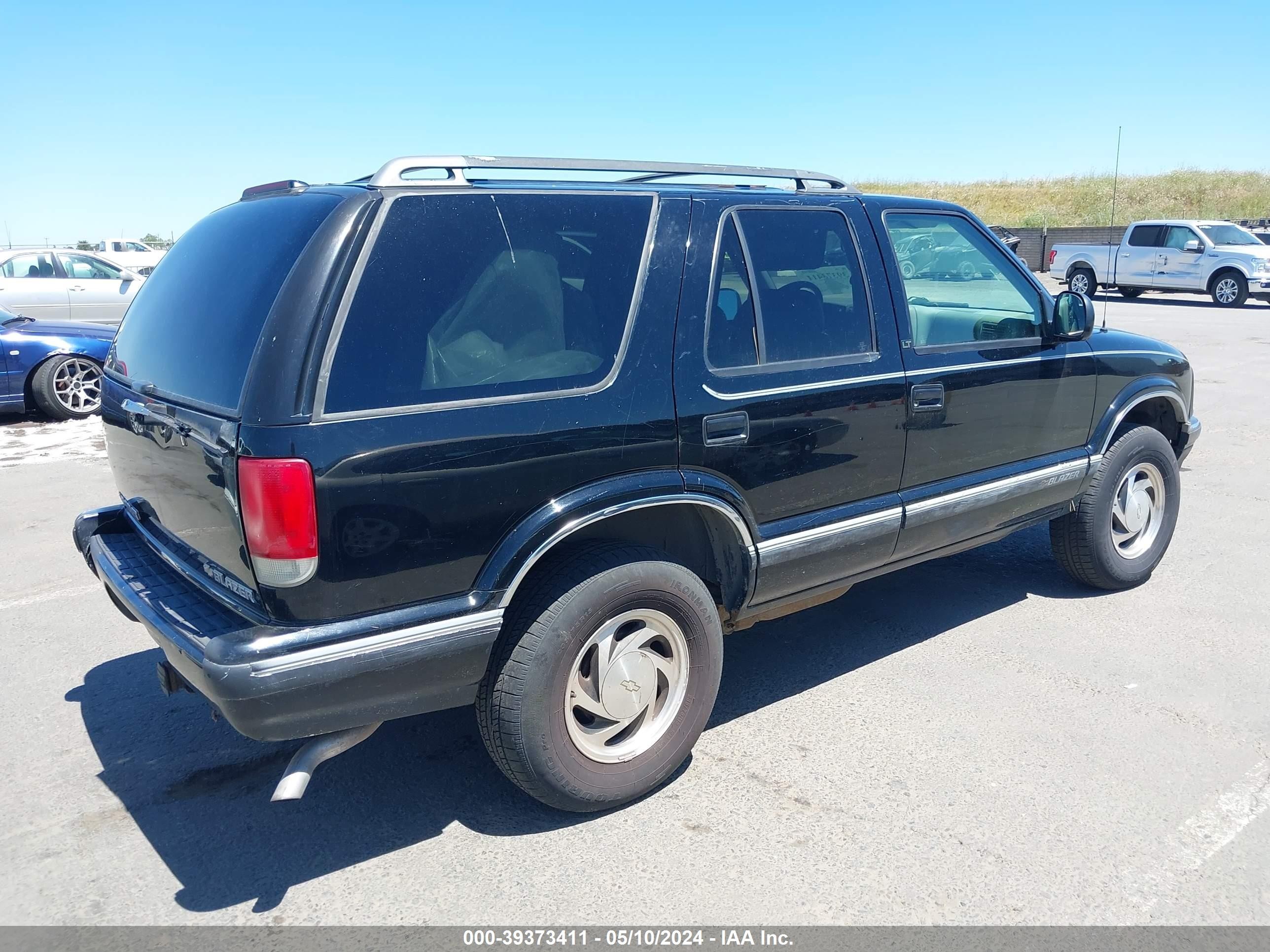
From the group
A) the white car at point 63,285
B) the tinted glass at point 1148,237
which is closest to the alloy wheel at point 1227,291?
the tinted glass at point 1148,237

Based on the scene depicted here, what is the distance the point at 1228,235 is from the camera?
22.0 m

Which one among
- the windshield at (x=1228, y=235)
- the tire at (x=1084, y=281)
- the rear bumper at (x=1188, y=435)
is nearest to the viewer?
the rear bumper at (x=1188, y=435)

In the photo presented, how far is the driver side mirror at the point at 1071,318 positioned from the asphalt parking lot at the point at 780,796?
1344 mm

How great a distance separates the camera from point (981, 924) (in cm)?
267

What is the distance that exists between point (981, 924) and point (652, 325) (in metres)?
1.96

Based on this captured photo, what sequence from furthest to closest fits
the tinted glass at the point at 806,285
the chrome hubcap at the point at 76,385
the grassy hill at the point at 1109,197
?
the grassy hill at the point at 1109,197, the chrome hubcap at the point at 76,385, the tinted glass at the point at 806,285

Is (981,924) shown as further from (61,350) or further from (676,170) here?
(61,350)

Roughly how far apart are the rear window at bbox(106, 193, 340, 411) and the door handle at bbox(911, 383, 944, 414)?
7.38 feet

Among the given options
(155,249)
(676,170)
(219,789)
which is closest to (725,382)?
(676,170)

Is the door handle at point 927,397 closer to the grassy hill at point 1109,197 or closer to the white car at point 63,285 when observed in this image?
the white car at point 63,285

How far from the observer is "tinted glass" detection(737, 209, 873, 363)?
11.7 ft

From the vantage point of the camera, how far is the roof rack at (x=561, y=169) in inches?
116

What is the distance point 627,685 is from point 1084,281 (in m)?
24.3

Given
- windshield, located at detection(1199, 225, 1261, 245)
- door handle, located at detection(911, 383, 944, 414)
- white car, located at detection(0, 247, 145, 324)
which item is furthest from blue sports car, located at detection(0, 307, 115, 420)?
windshield, located at detection(1199, 225, 1261, 245)
